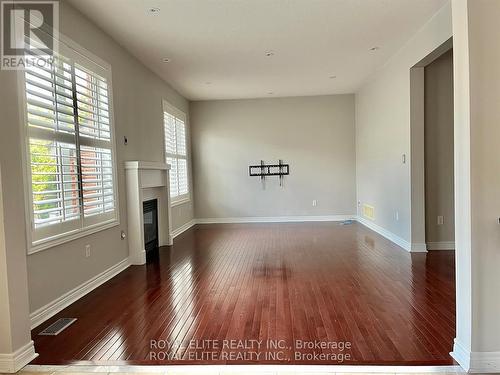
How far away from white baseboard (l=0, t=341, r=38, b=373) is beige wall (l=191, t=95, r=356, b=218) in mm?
6162

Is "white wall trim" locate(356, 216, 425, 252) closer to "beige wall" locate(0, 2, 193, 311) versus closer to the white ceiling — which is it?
the white ceiling

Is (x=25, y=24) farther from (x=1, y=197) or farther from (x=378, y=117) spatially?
(x=378, y=117)

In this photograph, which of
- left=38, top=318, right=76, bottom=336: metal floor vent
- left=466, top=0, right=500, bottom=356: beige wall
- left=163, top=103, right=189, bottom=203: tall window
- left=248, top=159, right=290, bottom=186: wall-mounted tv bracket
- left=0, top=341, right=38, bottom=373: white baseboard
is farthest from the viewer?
left=248, top=159, right=290, bottom=186: wall-mounted tv bracket

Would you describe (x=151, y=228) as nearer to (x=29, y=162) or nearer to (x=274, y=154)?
(x=29, y=162)

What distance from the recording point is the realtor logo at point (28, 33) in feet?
8.26

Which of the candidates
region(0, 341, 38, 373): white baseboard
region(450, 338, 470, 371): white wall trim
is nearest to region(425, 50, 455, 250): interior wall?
region(450, 338, 470, 371): white wall trim

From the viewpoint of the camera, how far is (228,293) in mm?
3377

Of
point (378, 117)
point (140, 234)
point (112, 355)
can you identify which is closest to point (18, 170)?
point (112, 355)

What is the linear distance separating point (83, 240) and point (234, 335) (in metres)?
2.02

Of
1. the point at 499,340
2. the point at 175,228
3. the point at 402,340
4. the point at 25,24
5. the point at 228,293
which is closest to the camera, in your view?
the point at 499,340

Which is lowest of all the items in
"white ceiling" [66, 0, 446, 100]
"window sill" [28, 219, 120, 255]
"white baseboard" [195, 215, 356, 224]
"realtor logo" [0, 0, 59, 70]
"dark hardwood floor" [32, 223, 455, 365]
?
"dark hardwood floor" [32, 223, 455, 365]

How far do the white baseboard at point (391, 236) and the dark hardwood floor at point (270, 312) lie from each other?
14cm

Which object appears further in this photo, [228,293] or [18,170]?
[228,293]

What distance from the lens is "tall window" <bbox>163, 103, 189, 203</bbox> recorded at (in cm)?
657
